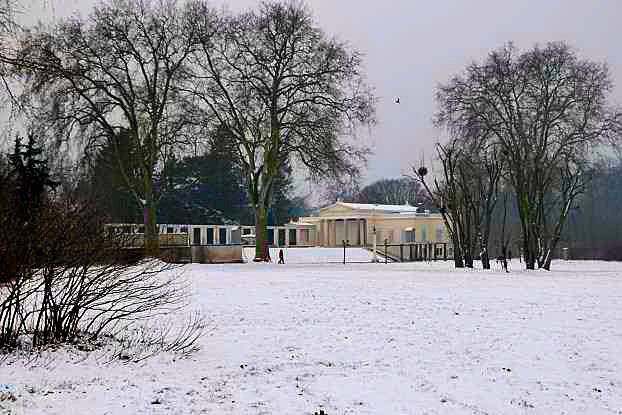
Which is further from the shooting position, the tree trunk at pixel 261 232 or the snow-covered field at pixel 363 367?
the tree trunk at pixel 261 232

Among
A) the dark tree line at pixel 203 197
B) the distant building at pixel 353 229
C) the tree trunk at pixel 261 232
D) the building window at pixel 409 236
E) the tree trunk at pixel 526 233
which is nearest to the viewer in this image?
the tree trunk at pixel 526 233

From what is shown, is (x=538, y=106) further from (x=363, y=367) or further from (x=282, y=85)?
(x=363, y=367)

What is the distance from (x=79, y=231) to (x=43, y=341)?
1.32 m

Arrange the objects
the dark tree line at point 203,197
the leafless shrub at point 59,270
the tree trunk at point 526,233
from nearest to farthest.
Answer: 1. the leafless shrub at point 59,270
2. the tree trunk at point 526,233
3. the dark tree line at point 203,197

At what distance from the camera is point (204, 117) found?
32.2 metres

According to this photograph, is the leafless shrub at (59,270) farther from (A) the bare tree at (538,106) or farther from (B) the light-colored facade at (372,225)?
(B) the light-colored facade at (372,225)

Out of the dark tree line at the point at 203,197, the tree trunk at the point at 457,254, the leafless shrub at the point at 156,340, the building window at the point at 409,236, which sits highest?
the dark tree line at the point at 203,197

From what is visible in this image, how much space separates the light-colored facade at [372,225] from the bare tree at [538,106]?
2521 cm

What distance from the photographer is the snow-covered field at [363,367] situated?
254 inches

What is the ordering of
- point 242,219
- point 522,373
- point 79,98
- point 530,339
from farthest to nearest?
point 242,219 → point 79,98 → point 530,339 → point 522,373

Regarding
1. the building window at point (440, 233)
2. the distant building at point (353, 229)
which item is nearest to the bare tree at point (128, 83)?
the distant building at point (353, 229)

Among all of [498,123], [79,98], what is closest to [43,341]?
[79,98]

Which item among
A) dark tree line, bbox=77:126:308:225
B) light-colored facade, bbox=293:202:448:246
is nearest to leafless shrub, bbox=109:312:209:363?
dark tree line, bbox=77:126:308:225

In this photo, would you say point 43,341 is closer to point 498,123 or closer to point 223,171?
point 498,123
